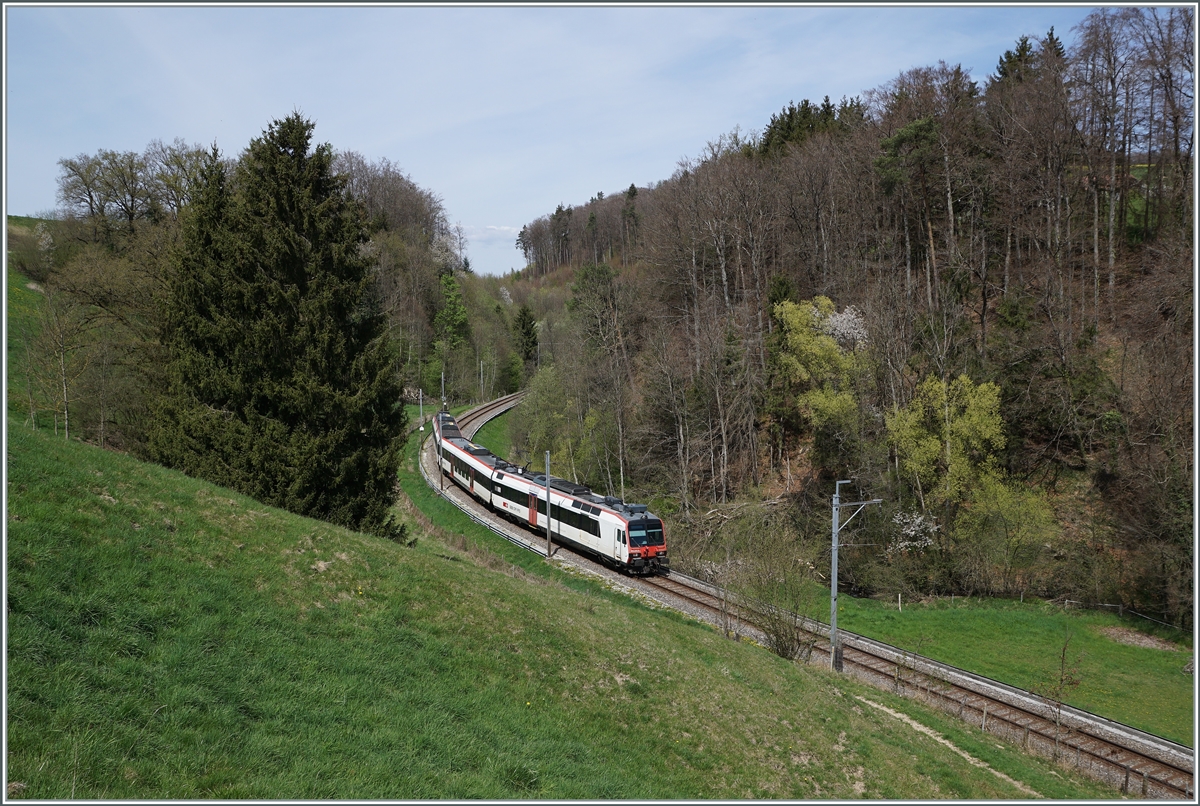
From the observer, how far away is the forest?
2833 cm

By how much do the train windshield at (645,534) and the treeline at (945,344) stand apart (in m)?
3.02

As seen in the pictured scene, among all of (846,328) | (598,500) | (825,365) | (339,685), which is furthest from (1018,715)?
(846,328)

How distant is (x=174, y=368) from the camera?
21828mm

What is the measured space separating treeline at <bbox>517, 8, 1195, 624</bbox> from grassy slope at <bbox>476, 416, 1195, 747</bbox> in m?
2.10

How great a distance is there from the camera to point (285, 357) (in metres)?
21.3

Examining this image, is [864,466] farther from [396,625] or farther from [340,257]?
[396,625]

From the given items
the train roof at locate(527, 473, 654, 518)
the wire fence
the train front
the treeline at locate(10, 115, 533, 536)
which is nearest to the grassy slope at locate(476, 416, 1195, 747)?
the wire fence

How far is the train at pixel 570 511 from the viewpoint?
93.6 feet

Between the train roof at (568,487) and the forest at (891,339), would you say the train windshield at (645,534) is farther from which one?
the forest at (891,339)

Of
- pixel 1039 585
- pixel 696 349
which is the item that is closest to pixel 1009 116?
pixel 696 349

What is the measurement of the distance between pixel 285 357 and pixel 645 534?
15439mm

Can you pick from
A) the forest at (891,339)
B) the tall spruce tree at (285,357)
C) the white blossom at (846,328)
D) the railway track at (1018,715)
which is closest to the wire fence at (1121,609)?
the forest at (891,339)

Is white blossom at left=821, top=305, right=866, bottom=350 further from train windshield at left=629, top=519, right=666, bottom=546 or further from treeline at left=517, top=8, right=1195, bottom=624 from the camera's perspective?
train windshield at left=629, top=519, right=666, bottom=546

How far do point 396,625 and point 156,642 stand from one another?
349 centimetres
